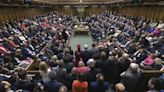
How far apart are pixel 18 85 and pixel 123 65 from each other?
2.77 metres

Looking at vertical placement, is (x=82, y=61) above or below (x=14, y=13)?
above

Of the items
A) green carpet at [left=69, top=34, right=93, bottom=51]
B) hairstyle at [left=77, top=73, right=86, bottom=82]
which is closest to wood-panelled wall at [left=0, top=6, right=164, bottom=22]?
green carpet at [left=69, top=34, right=93, bottom=51]

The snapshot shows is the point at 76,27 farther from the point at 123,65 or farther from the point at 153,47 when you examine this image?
the point at 123,65

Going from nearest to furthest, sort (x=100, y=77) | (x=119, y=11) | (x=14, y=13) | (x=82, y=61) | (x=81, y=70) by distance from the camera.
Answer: (x=100, y=77)
(x=81, y=70)
(x=82, y=61)
(x=14, y=13)
(x=119, y=11)

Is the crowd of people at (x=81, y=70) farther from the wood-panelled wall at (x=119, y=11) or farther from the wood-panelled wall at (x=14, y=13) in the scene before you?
the wood-panelled wall at (x=119, y=11)

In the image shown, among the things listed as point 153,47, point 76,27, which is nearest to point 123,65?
point 153,47

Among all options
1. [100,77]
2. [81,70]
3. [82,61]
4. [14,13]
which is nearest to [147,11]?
[14,13]

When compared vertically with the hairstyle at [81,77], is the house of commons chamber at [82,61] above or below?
below

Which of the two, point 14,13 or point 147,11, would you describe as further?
point 147,11

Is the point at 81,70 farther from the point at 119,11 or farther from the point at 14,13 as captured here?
the point at 119,11

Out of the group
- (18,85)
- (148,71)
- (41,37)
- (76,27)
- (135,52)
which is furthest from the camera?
(76,27)

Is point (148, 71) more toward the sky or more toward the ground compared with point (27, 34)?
more toward the sky

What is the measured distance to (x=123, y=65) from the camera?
807 cm

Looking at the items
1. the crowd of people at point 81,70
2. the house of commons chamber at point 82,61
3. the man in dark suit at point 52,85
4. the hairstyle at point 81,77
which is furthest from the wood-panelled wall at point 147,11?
the man in dark suit at point 52,85
